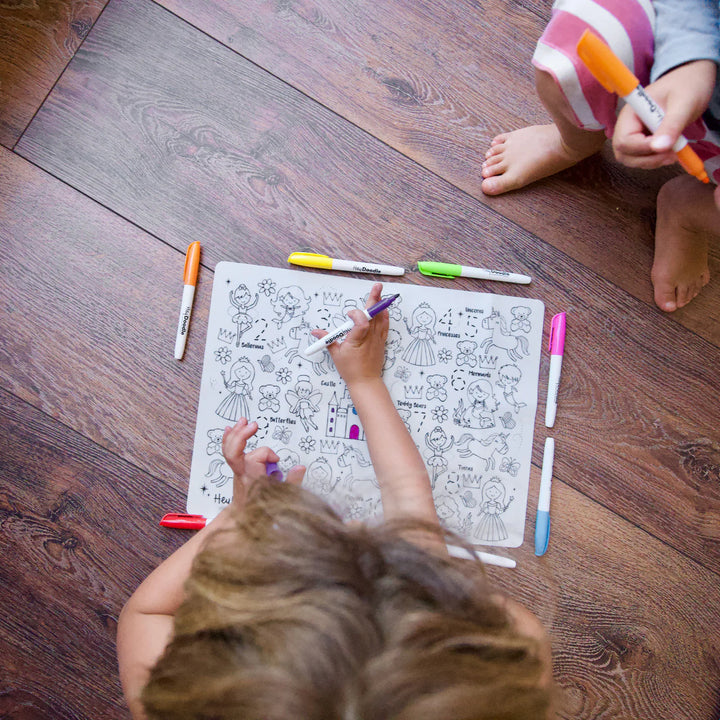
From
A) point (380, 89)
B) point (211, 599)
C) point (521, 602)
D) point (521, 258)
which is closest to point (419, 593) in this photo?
point (211, 599)

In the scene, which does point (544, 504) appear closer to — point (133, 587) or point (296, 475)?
point (296, 475)

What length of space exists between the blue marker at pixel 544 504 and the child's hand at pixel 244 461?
0.87 feet

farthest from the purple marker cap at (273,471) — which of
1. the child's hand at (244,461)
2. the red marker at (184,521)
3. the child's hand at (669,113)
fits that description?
the child's hand at (669,113)

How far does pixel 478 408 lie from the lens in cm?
66

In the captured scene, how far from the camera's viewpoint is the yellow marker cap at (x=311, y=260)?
658 mm

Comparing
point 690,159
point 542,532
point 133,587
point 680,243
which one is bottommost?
point 133,587

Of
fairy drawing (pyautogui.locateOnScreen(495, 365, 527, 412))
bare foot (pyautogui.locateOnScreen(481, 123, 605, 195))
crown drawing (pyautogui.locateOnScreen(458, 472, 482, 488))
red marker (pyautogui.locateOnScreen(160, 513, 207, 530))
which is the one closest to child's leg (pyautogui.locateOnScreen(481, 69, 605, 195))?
bare foot (pyautogui.locateOnScreen(481, 123, 605, 195))

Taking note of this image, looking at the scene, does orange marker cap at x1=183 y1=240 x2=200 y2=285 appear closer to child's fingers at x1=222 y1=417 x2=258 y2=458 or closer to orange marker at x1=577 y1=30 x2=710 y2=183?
child's fingers at x1=222 y1=417 x2=258 y2=458

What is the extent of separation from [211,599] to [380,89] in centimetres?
57

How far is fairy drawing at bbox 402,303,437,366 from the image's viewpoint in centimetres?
66

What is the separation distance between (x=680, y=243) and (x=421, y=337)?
1.00 ft

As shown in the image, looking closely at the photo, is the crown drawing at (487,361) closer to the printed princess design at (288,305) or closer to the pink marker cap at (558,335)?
the pink marker cap at (558,335)

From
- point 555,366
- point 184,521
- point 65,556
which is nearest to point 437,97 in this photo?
point 555,366

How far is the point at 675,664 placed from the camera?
2.15 ft
